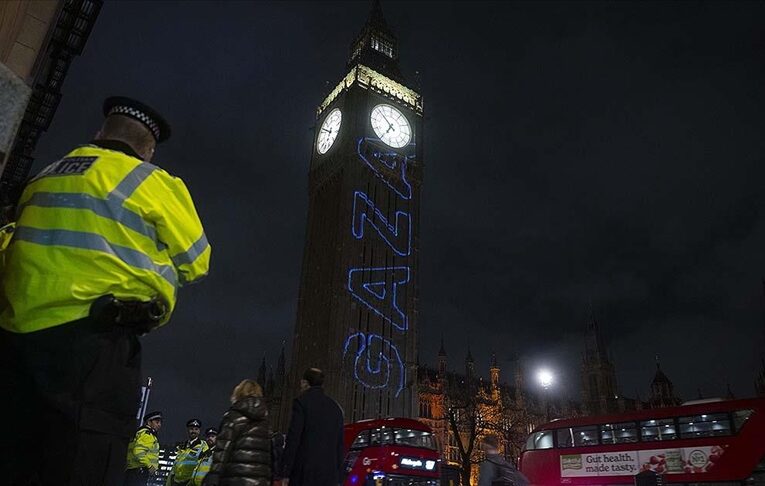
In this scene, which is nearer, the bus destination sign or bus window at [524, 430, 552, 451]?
the bus destination sign

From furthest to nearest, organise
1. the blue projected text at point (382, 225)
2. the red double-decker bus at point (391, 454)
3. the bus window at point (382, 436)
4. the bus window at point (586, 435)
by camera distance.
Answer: the blue projected text at point (382, 225), the bus window at point (586, 435), the bus window at point (382, 436), the red double-decker bus at point (391, 454)

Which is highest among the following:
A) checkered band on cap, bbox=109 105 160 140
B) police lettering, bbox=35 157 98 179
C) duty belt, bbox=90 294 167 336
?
checkered band on cap, bbox=109 105 160 140

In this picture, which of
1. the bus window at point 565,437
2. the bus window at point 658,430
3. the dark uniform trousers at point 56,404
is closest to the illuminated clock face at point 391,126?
the bus window at point 565,437

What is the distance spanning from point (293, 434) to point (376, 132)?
172ft

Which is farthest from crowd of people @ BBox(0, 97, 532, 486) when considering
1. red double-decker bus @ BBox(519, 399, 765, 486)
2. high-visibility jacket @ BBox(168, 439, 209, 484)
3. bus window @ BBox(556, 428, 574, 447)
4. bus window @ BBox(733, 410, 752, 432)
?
bus window @ BBox(556, 428, 574, 447)

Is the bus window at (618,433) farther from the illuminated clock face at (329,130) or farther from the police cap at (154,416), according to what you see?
the illuminated clock face at (329,130)

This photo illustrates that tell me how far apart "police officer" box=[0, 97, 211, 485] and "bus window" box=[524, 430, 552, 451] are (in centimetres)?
1802

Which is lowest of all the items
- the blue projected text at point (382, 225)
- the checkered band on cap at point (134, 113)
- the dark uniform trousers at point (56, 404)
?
the dark uniform trousers at point (56, 404)

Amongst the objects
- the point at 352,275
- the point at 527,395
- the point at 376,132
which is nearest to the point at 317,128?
the point at 376,132

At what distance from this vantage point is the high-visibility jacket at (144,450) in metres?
8.98

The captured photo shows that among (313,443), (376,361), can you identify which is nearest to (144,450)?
(313,443)

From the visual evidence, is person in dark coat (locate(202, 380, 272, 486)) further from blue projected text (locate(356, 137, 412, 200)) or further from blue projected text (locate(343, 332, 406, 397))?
blue projected text (locate(356, 137, 412, 200))

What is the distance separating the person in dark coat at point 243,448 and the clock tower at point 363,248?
4009cm

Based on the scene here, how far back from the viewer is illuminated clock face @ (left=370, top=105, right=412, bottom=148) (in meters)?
55.9
